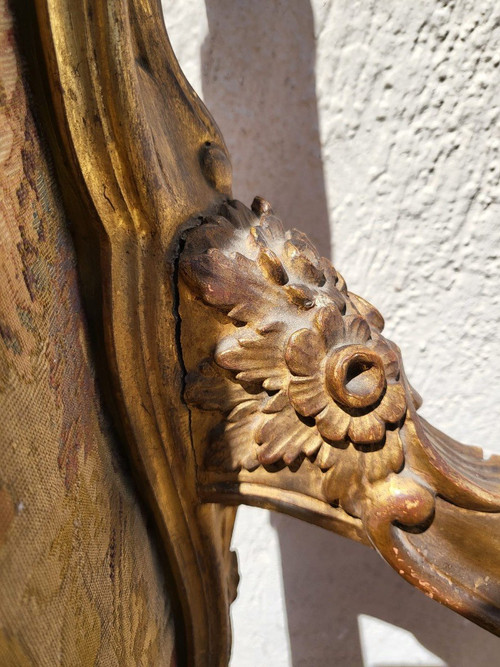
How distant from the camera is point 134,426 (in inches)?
14.5

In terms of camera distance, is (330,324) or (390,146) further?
(390,146)

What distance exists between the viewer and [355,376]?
15.1 inches


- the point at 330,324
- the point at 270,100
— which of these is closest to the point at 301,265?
the point at 330,324

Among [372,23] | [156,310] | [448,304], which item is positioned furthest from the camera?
[448,304]

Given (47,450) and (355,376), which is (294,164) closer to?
(355,376)

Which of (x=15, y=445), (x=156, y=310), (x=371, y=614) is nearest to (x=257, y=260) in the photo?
(x=156, y=310)

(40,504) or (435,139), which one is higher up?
(435,139)

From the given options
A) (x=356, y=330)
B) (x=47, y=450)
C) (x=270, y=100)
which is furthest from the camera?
(x=270, y=100)

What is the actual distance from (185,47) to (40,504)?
0.51 metres

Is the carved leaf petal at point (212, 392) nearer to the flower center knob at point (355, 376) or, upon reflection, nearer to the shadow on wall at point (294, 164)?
the flower center knob at point (355, 376)

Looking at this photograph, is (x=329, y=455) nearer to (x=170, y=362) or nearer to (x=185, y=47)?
(x=170, y=362)

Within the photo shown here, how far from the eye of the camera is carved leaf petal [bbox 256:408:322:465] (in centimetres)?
39

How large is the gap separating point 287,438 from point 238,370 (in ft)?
0.19

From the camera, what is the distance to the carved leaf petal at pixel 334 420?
0.37 m
